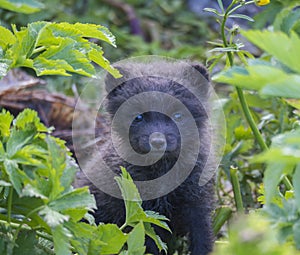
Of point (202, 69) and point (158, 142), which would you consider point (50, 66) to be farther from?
point (202, 69)

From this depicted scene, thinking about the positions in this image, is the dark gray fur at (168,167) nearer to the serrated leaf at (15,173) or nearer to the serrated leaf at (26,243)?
the serrated leaf at (26,243)

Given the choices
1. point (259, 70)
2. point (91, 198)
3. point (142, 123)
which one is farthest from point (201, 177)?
point (259, 70)

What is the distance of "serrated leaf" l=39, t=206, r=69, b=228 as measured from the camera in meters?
1.76

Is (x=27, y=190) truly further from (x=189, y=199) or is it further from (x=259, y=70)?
(x=189, y=199)

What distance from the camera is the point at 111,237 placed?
6.68 feet

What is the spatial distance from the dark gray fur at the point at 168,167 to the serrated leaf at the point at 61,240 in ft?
4.56

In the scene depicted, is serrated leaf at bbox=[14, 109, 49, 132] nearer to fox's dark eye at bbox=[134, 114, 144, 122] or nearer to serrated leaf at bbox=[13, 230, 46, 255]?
serrated leaf at bbox=[13, 230, 46, 255]

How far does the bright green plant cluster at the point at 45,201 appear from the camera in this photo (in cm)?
182

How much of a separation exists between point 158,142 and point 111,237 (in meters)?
1.25

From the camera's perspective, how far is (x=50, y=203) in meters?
1.82

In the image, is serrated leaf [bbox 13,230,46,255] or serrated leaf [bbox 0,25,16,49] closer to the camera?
serrated leaf [bbox 13,230,46,255]

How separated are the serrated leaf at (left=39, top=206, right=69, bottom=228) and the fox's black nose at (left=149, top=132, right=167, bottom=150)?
4.82ft

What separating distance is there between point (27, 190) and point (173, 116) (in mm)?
1713

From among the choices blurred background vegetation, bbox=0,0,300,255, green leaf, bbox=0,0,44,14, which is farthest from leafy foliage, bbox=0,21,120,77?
blurred background vegetation, bbox=0,0,300,255
